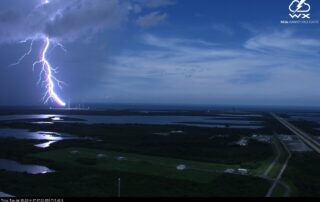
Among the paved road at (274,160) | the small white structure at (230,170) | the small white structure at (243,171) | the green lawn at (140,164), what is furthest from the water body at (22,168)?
the paved road at (274,160)

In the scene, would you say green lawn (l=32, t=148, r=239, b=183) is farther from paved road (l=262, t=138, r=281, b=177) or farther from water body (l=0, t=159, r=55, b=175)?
paved road (l=262, t=138, r=281, b=177)

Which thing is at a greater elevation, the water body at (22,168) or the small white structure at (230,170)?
the water body at (22,168)

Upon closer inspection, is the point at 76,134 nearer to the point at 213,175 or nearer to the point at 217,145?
the point at 217,145

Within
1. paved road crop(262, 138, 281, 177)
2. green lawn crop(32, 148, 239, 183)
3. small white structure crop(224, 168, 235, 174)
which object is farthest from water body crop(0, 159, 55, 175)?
paved road crop(262, 138, 281, 177)

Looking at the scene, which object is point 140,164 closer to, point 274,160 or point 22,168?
point 22,168

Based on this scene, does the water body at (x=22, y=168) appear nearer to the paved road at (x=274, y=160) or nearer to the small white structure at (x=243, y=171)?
the small white structure at (x=243, y=171)

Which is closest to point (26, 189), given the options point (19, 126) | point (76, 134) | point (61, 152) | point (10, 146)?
point (61, 152)

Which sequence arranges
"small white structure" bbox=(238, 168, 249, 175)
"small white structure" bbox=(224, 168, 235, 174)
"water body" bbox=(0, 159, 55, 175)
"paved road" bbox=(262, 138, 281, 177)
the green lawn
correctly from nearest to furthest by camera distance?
the green lawn
"paved road" bbox=(262, 138, 281, 177)
"small white structure" bbox=(238, 168, 249, 175)
"small white structure" bbox=(224, 168, 235, 174)
"water body" bbox=(0, 159, 55, 175)

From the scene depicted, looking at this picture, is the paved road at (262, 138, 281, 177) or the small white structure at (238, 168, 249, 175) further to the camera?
the small white structure at (238, 168, 249, 175)
